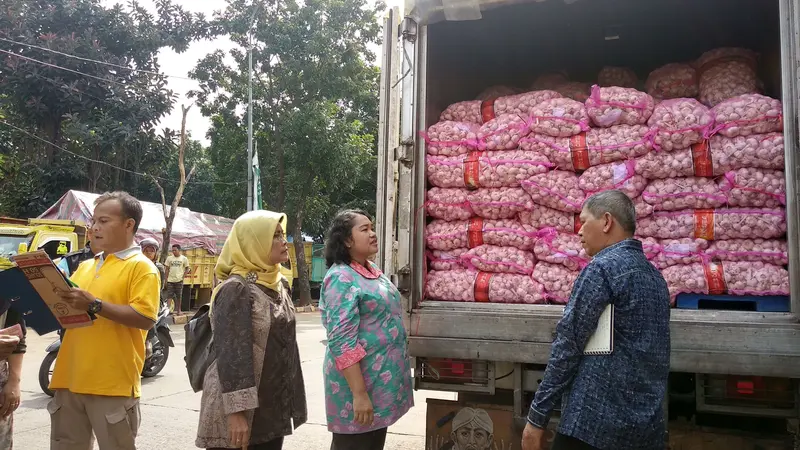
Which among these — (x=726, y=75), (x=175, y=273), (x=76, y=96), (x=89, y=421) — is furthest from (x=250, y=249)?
(x=76, y=96)

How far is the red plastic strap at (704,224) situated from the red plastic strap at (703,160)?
19 cm

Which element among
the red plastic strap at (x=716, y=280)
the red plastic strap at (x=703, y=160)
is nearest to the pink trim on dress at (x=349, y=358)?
the red plastic strap at (x=716, y=280)

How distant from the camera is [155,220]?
16062mm

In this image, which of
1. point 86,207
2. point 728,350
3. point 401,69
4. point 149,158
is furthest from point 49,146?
point 728,350

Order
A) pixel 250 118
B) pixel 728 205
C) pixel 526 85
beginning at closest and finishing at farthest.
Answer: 1. pixel 728 205
2. pixel 526 85
3. pixel 250 118

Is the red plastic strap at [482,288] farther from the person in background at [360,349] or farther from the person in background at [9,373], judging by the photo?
the person in background at [9,373]

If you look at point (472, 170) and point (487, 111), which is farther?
point (487, 111)

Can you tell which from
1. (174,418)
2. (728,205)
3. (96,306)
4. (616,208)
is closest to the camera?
(616,208)

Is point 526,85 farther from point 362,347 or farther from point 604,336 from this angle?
point 604,336

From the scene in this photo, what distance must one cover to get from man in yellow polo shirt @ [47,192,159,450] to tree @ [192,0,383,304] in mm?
13916

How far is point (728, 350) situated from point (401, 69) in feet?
6.93

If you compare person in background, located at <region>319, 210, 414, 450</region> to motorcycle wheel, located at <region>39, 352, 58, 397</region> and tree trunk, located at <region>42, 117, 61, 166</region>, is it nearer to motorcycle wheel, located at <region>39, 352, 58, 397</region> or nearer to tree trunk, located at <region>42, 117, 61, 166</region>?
motorcycle wheel, located at <region>39, 352, 58, 397</region>

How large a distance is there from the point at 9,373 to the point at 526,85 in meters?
3.66

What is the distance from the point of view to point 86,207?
14000 mm
